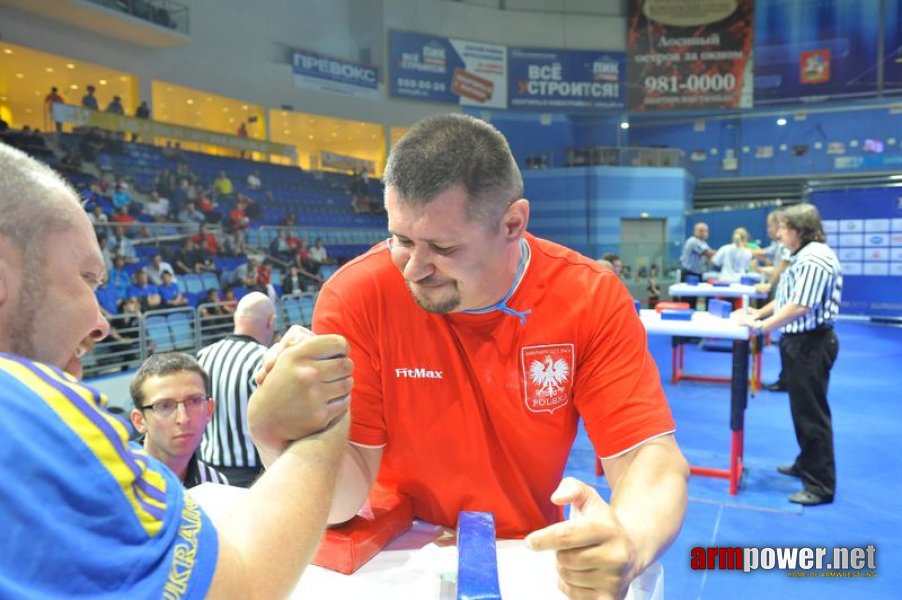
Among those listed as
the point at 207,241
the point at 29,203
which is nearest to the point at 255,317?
the point at 29,203

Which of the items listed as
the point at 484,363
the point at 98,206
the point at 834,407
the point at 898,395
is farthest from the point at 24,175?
the point at 98,206

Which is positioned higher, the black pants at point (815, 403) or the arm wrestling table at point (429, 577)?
the arm wrestling table at point (429, 577)

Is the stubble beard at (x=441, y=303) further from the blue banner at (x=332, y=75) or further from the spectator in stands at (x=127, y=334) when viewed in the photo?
the blue banner at (x=332, y=75)

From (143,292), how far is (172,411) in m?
5.93

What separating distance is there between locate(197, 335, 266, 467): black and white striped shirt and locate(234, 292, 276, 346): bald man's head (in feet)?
1.30

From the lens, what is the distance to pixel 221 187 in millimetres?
12898

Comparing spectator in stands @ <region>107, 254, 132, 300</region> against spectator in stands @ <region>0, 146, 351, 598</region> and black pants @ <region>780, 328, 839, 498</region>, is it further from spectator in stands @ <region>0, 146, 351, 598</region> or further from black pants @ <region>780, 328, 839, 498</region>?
spectator in stands @ <region>0, 146, 351, 598</region>

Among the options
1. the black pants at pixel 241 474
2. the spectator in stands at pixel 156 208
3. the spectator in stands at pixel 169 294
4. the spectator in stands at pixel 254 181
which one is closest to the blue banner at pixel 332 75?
the spectator in stands at pixel 254 181

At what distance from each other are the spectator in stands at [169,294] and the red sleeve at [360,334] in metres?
7.22

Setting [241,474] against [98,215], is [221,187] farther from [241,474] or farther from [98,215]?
[241,474]

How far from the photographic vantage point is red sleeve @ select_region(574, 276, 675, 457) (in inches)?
50.3

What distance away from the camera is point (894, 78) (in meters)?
17.3

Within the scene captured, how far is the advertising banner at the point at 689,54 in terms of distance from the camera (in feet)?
60.7

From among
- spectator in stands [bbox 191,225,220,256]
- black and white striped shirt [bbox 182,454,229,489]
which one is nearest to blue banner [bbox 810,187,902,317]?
spectator in stands [bbox 191,225,220,256]
